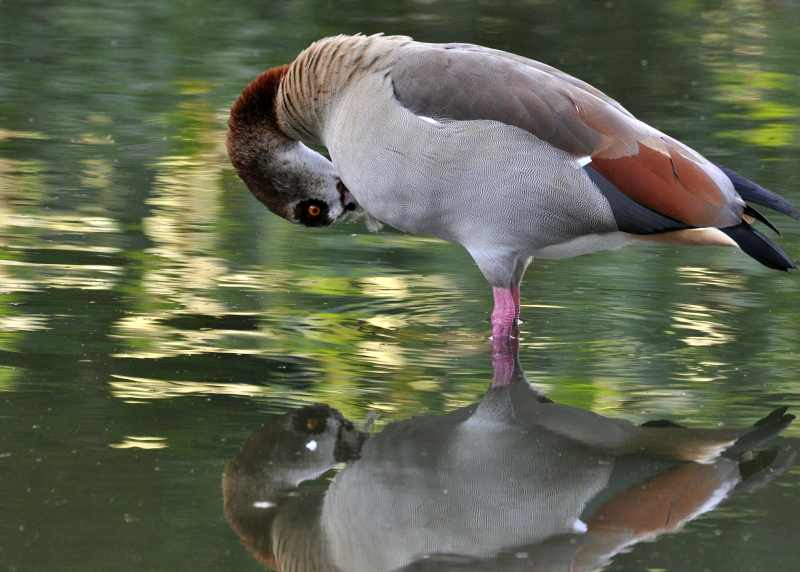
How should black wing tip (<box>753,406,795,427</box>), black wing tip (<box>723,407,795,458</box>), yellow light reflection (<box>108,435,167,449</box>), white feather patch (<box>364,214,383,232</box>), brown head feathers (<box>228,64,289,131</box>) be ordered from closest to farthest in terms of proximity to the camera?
yellow light reflection (<box>108,435,167,449</box>) → black wing tip (<box>723,407,795,458</box>) → black wing tip (<box>753,406,795,427</box>) → brown head feathers (<box>228,64,289,131</box>) → white feather patch (<box>364,214,383,232</box>)

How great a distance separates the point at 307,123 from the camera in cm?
791

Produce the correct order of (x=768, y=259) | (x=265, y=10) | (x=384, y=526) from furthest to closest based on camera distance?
(x=265, y=10) → (x=768, y=259) → (x=384, y=526)

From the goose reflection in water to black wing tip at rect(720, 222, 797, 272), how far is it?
785 mm

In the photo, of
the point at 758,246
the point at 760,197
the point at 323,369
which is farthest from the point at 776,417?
the point at 323,369

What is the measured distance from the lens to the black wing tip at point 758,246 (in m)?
6.95

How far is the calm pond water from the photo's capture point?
5281mm

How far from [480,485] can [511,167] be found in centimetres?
189

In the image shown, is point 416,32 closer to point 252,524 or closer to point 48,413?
point 48,413

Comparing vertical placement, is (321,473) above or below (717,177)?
below

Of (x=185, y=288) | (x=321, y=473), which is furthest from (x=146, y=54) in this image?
(x=321, y=473)

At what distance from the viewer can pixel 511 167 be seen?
282 inches

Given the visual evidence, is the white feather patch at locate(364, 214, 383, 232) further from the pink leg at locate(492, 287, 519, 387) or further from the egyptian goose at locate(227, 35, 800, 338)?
the pink leg at locate(492, 287, 519, 387)

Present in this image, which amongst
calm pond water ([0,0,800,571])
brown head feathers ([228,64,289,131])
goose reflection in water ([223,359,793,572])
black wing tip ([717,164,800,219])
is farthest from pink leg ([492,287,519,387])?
brown head feathers ([228,64,289,131])

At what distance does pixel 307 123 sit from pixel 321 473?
2547 millimetres
